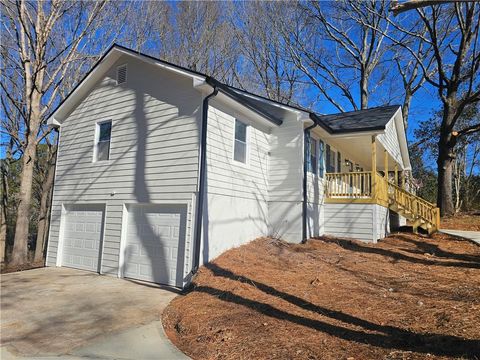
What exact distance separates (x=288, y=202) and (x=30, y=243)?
79.5 feet

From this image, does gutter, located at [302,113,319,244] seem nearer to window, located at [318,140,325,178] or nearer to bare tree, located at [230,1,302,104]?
window, located at [318,140,325,178]

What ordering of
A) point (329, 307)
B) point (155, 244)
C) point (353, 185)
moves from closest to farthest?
point (329, 307) < point (155, 244) < point (353, 185)

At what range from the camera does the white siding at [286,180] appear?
36.5 feet

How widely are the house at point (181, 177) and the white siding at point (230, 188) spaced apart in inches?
1.3

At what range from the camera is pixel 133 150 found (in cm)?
984

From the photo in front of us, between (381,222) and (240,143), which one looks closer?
(240,143)

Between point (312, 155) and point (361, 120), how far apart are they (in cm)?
302

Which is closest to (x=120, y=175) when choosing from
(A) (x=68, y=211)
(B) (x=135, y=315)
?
(A) (x=68, y=211)

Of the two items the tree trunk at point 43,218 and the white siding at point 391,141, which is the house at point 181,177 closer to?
the white siding at point 391,141

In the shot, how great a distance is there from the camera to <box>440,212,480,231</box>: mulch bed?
1636 cm

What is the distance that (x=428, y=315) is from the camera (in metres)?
4.84

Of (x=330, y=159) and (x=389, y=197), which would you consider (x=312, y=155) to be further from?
(x=389, y=197)

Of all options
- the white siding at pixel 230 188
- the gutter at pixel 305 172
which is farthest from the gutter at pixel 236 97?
the gutter at pixel 305 172

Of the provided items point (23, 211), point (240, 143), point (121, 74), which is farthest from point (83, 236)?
point (240, 143)
